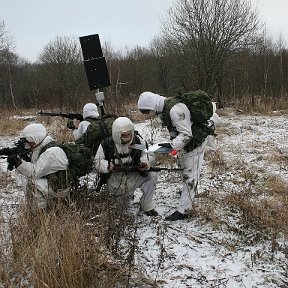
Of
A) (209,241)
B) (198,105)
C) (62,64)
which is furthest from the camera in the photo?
(62,64)

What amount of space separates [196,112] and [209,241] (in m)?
1.34

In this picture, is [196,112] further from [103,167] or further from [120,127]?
[103,167]

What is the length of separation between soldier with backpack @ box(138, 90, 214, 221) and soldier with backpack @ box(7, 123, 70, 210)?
1088 millimetres

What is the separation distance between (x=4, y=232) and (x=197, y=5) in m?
13.5

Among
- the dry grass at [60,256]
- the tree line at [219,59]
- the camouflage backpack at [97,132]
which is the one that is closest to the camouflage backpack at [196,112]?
the camouflage backpack at [97,132]

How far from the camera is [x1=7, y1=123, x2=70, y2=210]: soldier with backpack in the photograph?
3.72 metres

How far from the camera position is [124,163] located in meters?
4.25

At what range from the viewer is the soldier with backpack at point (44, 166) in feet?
12.2

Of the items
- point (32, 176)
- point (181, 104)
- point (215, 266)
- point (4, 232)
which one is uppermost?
point (181, 104)

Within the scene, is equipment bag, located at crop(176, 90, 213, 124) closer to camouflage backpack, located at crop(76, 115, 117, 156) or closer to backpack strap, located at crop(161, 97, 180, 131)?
backpack strap, located at crop(161, 97, 180, 131)

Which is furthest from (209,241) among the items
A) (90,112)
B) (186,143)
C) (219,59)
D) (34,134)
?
(219,59)

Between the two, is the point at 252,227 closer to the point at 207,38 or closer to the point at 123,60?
the point at 207,38

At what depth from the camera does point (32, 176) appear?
139 inches

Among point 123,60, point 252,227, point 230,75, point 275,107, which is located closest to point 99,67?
point 252,227
